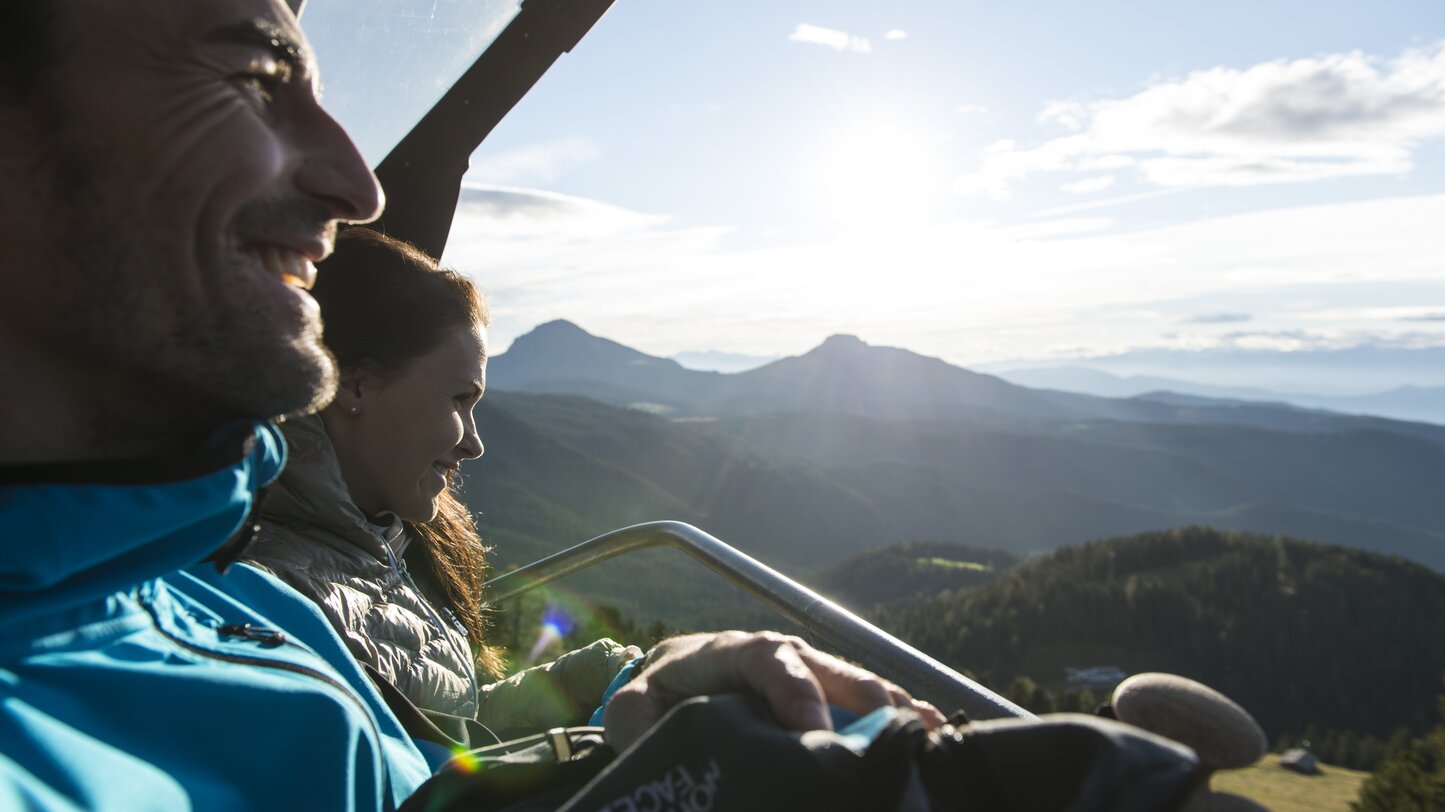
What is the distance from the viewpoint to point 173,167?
1.11 metres

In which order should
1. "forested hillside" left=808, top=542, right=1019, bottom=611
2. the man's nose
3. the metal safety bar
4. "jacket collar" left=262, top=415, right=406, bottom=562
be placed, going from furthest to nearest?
1. "forested hillside" left=808, top=542, right=1019, bottom=611
2. "jacket collar" left=262, top=415, right=406, bottom=562
3. the metal safety bar
4. the man's nose

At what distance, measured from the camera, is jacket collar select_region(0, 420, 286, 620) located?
926 mm

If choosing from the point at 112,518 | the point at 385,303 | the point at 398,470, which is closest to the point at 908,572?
the point at 398,470

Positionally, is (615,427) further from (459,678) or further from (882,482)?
(459,678)

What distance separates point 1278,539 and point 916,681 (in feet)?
358

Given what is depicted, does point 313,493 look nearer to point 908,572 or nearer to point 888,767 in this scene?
point 888,767

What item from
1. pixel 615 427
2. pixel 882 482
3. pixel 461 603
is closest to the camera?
pixel 461 603

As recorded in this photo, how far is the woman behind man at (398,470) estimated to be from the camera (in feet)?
6.10

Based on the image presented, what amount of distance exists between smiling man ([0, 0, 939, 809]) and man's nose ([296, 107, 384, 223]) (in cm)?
6

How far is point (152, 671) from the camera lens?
3.45 feet

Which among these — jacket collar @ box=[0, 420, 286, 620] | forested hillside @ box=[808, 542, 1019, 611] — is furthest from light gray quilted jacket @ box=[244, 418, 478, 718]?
forested hillside @ box=[808, 542, 1019, 611]

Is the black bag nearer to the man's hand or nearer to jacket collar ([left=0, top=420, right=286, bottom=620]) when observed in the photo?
the man's hand

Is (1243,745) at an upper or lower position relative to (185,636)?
upper

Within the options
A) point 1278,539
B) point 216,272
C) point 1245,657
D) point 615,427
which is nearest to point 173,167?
point 216,272
